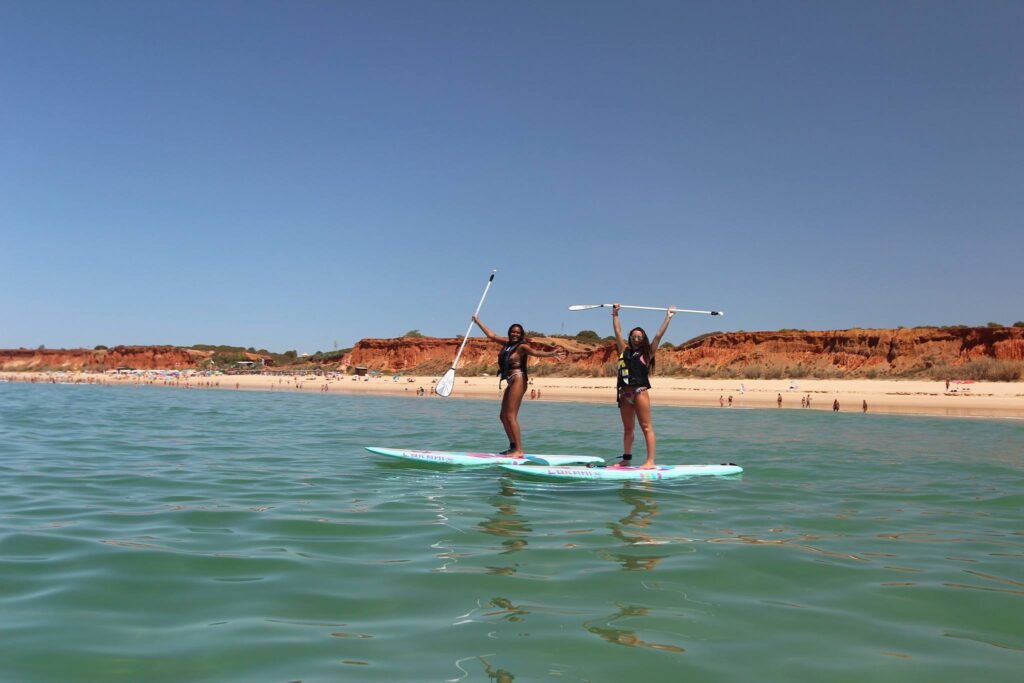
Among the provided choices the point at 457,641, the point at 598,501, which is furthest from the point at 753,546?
the point at 457,641

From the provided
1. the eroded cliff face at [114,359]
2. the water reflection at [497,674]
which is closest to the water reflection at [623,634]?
the water reflection at [497,674]

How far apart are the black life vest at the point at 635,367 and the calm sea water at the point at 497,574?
1505 millimetres

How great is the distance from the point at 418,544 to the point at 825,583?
3.01 meters

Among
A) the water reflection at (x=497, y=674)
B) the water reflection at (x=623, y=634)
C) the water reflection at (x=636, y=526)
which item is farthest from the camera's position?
the water reflection at (x=636, y=526)

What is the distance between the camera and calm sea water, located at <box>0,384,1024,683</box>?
362 centimetres

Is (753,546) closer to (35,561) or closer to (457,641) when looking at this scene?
(457,641)

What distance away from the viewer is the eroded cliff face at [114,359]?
93125 millimetres

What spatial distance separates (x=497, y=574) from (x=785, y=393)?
1326 inches

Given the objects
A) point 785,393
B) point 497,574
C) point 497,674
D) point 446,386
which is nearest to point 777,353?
point 785,393

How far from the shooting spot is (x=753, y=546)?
6.02 m

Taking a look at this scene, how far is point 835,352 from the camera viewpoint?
162ft

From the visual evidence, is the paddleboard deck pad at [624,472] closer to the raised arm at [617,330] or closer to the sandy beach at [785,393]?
the raised arm at [617,330]

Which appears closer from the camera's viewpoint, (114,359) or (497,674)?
(497,674)

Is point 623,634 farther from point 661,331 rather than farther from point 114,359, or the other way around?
point 114,359
